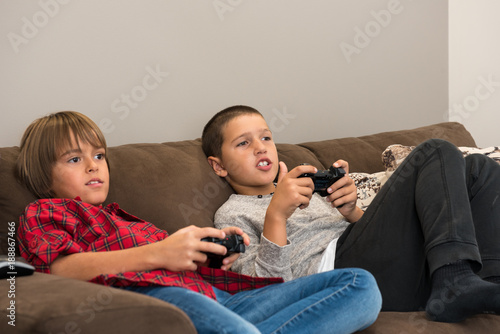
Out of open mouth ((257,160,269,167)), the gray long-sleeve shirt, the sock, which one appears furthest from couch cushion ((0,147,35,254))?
the sock

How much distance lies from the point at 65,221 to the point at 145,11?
1054 mm

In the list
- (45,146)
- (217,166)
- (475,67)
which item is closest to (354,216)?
(217,166)

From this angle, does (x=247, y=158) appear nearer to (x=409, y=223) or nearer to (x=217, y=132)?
(x=217, y=132)

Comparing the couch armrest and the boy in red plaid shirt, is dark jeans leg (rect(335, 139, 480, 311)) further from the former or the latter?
the couch armrest

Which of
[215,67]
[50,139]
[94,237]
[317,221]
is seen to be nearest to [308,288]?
[317,221]

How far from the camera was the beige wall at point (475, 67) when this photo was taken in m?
3.11

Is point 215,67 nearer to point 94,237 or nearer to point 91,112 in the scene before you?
point 91,112

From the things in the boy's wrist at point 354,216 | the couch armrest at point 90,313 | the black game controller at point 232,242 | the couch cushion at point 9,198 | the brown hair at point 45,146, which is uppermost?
the brown hair at point 45,146

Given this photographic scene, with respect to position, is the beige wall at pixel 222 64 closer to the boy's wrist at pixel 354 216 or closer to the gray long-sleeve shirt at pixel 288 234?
the gray long-sleeve shirt at pixel 288 234

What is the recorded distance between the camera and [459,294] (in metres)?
1.14

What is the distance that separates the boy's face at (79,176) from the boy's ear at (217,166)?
416 millimetres

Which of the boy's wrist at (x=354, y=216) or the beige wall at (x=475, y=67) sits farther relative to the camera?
the beige wall at (x=475, y=67)

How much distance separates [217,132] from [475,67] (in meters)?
2.02

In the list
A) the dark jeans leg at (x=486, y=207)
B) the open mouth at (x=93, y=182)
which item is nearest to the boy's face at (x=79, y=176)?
the open mouth at (x=93, y=182)
